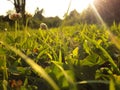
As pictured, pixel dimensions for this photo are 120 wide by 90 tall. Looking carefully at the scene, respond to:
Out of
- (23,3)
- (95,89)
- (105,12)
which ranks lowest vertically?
(95,89)

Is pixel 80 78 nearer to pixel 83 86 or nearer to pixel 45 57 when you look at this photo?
pixel 83 86

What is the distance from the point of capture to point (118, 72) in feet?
2.37

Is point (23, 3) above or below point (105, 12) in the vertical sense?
above

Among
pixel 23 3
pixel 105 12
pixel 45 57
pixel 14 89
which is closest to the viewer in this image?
pixel 14 89

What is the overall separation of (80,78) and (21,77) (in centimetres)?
20

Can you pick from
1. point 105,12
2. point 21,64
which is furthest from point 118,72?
point 105,12

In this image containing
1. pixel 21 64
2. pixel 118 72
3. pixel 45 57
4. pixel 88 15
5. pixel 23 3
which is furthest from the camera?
pixel 23 3

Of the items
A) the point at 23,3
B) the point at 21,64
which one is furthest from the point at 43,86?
the point at 23,3

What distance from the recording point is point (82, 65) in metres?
0.73

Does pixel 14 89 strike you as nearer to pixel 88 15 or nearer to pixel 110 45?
pixel 110 45

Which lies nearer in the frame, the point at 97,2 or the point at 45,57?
the point at 45,57

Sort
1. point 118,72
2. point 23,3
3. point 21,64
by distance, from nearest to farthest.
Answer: point 118,72, point 21,64, point 23,3

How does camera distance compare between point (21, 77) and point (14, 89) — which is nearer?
point (14, 89)

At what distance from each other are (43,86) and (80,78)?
0.13 meters
